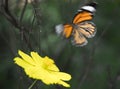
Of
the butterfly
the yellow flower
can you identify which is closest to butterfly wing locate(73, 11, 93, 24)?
the butterfly

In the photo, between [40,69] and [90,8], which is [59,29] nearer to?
[90,8]

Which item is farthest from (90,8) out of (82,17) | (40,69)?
(40,69)

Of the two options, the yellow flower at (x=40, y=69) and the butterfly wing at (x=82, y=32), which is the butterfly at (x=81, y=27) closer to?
the butterfly wing at (x=82, y=32)

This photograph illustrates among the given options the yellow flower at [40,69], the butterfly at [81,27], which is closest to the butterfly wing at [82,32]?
the butterfly at [81,27]

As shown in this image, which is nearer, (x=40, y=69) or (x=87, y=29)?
(x=40, y=69)

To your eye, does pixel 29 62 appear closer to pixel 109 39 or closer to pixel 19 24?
pixel 19 24

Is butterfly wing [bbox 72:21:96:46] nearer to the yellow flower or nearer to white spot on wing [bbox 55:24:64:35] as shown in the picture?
white spot on wing [bbox 55:24:64:35]
